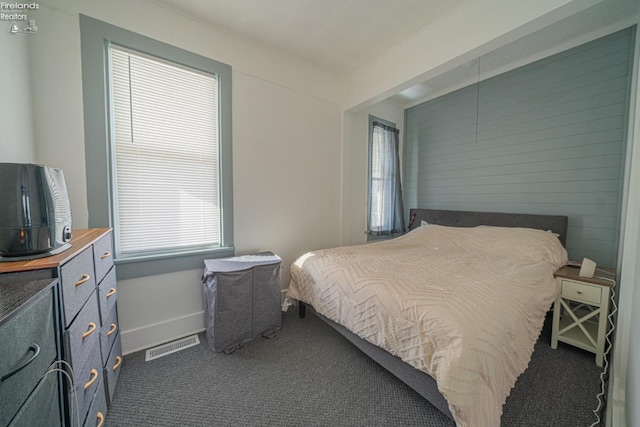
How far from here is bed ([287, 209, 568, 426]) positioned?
40.1 inches

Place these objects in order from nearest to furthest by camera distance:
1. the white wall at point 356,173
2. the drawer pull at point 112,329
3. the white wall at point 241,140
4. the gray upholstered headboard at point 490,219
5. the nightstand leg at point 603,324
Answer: the drawer pull at point 112,329 < the white wall at point 241,140 < the nightstand leg at point 603,324 < the gray upholstered headboard at point 490,219 < the white wall at point 356,173

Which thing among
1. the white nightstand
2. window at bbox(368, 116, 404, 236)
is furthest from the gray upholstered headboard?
the white nightstand

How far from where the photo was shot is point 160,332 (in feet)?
6.38

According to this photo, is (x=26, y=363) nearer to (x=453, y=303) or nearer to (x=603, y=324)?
(x=453, y=303)

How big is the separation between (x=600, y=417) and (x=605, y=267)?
4.76 feet

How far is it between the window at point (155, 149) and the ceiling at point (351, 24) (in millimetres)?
408

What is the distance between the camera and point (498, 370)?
105cm

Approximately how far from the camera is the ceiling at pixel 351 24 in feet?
6.06

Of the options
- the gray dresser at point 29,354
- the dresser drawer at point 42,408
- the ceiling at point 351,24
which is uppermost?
the ceiling at point 351,24

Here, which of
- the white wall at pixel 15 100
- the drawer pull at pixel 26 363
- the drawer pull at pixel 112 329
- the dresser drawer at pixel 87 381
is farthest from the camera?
the drawer pull at pixel 112 329

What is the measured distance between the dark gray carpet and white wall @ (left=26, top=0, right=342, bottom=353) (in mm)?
410

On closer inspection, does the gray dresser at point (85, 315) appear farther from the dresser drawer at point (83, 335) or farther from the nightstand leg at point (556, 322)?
the nightstand leg at point (556, 322)

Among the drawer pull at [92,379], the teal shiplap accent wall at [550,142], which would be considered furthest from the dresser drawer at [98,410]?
the teal shiplap accent wall at [550,142]

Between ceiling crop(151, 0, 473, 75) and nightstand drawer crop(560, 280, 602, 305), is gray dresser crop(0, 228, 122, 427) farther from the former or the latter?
nightstand drawer crop(560, 280, 602, 305)
